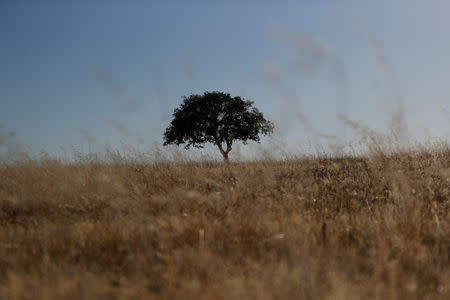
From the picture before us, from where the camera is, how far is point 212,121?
25.9m

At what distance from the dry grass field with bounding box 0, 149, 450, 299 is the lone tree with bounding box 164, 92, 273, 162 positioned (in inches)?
761

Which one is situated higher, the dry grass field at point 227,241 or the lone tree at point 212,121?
the lone tree at point 212,121

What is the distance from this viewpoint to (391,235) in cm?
358

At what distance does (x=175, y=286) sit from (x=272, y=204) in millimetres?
2359

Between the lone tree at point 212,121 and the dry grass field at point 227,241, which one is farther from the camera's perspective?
the lone tree at point 212,121

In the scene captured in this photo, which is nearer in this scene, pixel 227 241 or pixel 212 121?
pixel 227 241

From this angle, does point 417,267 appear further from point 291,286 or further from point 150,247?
point 150,247

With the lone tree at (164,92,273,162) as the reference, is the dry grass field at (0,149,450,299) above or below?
below

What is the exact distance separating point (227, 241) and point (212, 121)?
22666 millimetres

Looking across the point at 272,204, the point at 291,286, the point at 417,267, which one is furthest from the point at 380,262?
the point at 272,204

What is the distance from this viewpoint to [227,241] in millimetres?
3465

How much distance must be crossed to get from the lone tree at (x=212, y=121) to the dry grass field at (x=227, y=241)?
19.3 metres

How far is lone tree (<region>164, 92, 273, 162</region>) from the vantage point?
25625 mm

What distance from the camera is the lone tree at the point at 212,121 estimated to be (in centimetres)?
2562
